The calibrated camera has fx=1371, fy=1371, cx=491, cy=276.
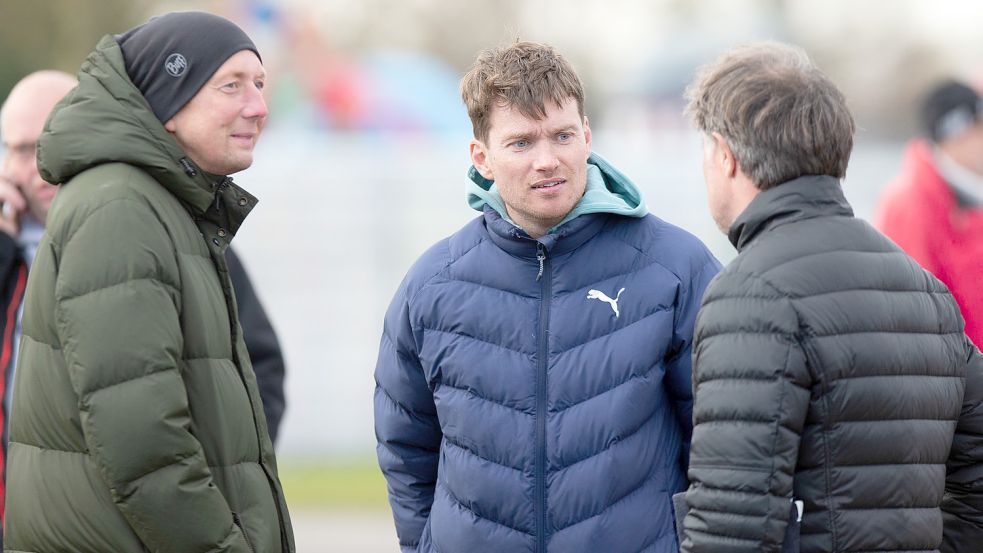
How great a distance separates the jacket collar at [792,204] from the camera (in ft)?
9.35

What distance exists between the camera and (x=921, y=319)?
9.28 feet

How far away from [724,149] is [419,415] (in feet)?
3.95

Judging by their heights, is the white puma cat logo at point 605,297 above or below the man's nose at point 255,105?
below

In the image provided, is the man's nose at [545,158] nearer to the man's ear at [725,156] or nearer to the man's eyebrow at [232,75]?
the man's ear at [725,156]

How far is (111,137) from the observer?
3184 millimetres

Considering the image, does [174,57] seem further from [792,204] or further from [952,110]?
[952,110]

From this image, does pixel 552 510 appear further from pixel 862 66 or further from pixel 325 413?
pixel 862 66

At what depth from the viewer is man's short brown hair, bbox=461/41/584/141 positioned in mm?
3525

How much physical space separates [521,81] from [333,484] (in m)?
7.63

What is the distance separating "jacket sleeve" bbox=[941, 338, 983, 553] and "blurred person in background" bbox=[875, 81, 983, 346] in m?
1.55

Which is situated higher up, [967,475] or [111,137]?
[111,137]

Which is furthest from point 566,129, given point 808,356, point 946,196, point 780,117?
point 946,196

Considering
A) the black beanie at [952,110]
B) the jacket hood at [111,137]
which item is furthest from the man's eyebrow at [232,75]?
the black beanie at [952,110]

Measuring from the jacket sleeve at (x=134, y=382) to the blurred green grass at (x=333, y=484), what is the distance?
7026 millimetres
